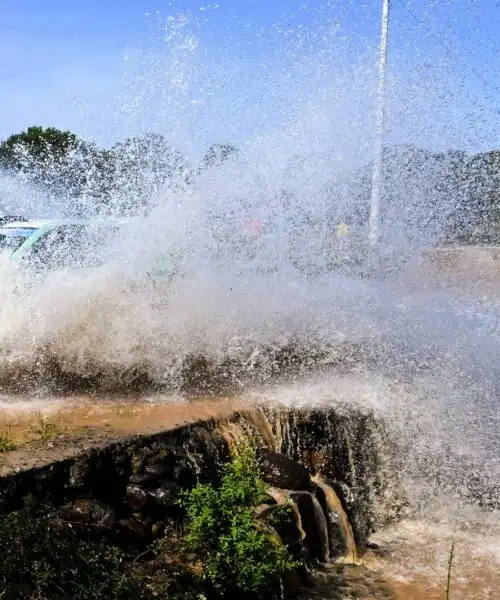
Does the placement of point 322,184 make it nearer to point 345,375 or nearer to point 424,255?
point 424,255

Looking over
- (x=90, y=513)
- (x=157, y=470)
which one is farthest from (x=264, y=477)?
(x=90, y=513)

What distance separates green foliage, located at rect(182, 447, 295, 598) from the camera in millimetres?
3816

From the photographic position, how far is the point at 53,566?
3.27m

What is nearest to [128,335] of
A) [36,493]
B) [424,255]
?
[36,493]

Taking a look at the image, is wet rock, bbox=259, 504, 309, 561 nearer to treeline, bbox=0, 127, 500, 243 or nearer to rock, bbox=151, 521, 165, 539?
rock, bbox=151, 521, 165, 539

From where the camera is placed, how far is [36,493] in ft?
12.7

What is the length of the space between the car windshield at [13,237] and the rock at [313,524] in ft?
16.1

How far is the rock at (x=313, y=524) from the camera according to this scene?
4855 millimetres

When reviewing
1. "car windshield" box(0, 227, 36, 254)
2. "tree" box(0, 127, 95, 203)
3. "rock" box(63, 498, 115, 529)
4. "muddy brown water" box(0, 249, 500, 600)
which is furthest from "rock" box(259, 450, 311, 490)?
"tree" box(0, 127, 95, 203)

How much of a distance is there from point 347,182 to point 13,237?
6198 mm

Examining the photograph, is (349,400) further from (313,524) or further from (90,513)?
(90,513)

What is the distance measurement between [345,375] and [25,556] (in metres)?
4.14

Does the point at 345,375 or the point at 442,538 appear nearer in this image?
the point at 442,538

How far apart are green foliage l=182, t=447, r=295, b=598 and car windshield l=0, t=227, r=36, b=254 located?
5129 millimetres
